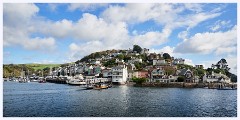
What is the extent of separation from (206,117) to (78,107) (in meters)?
5.38

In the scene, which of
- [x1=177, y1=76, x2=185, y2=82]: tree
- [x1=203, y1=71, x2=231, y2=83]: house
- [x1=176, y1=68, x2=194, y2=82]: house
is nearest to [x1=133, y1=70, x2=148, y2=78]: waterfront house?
[x1=176, y1=68, x2=194, y2=82]: house

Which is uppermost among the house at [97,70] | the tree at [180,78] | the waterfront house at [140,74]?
the house at [97,70]

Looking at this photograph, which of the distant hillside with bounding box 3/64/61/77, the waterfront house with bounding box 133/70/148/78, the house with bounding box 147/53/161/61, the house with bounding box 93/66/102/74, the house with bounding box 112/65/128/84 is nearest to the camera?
the house with bounding box 112/65/128/84

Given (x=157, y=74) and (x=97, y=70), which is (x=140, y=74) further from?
(x=97, y=70)

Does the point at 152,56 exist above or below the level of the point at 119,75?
above

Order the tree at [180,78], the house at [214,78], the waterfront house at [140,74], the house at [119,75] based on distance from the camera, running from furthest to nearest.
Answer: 1. the waterfront house at [140,74]
2. the house at [119,75]
3. the tree at [180,78]
4. the house at [214,78]

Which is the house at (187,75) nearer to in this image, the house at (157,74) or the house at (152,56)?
the house at (157,74)

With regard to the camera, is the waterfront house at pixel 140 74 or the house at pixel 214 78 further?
the waterfront house at pixel 140 74

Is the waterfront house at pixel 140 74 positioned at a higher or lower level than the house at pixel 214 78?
higher

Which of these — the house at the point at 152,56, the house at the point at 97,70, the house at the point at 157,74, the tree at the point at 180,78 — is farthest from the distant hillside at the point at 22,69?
the tree at the point at 180,78

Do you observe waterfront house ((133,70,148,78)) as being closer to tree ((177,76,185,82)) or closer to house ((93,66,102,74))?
tree ((177,76,185,82))

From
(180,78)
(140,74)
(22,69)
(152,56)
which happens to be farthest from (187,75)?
(22,69)

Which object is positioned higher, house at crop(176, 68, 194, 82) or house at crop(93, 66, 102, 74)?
house at crop(93, 66, 102, 74)

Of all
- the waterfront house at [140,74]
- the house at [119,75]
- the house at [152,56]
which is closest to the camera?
the house at [119,75]
